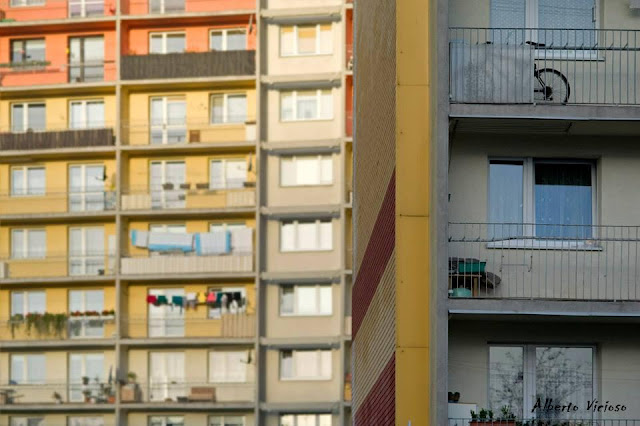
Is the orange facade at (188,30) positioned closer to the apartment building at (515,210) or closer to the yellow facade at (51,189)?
the yellow facade at (51,189)

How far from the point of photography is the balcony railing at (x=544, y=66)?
24.0 metres

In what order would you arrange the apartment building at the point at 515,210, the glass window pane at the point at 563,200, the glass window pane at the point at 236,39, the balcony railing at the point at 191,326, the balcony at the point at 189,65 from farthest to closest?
the glass window pane at the point at 236,39, the balcony at the point at 189,65, the balcony railing at the point at 191,326, the glass window pane at the point at 563,200, the apartment building at the point at 515,210

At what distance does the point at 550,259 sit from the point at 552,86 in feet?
8.99

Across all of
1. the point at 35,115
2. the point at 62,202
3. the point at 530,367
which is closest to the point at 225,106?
the point at 62,202

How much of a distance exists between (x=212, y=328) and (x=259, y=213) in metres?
5.00

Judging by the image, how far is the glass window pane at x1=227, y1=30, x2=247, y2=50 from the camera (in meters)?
64.6

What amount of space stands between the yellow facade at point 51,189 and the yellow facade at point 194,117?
68.2 inches

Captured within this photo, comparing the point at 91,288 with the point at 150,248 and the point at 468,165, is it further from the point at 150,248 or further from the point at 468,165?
the point at 468,165

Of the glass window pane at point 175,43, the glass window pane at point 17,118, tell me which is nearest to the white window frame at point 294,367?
the glass window pane at point 175,43

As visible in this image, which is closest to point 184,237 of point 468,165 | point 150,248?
point 150,248

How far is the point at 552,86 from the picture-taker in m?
24.9

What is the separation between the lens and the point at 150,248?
211 ft

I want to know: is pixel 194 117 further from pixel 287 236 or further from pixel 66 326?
pixel 66 326

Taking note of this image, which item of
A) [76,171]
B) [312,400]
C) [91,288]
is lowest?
[312,400]
